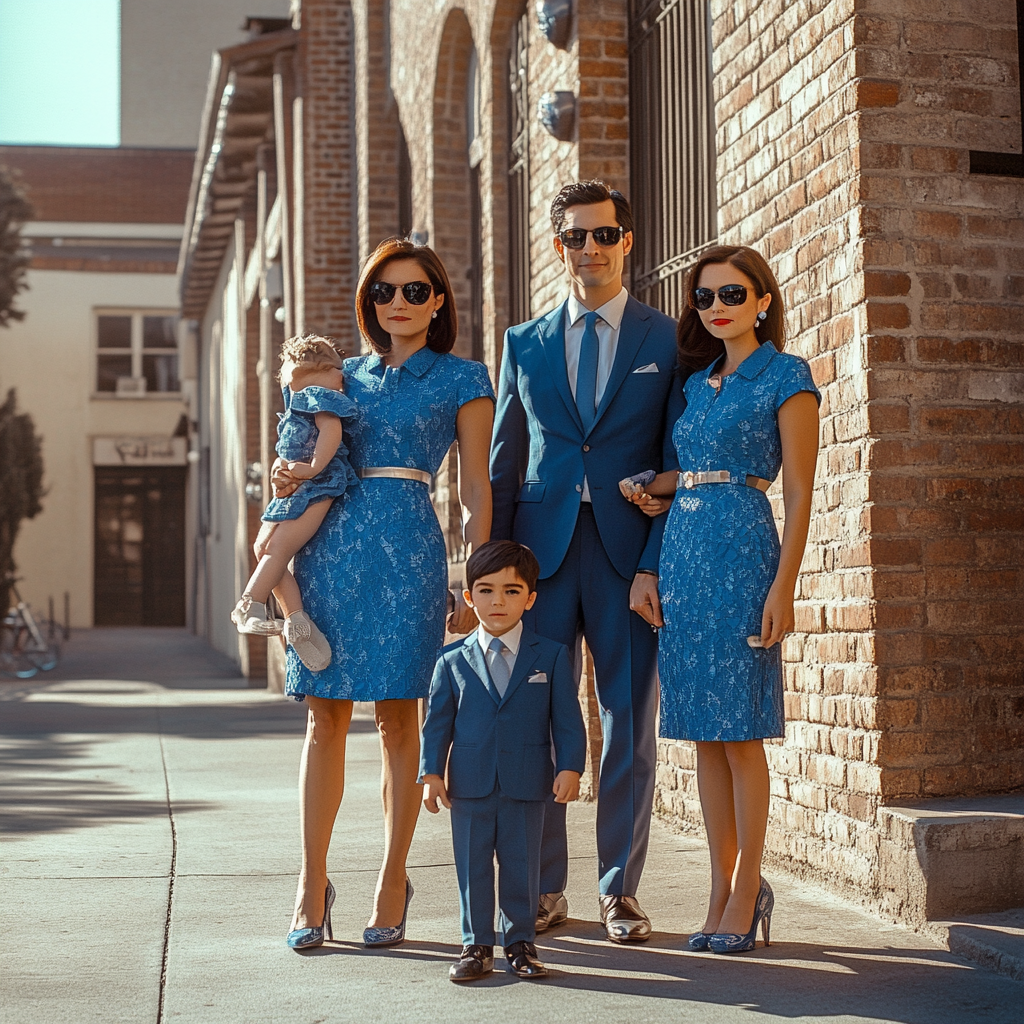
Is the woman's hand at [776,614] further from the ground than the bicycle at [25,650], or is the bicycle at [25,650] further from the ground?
the woman's hand at [776,614]

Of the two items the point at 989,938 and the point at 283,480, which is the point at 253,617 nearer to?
the point at 283,480

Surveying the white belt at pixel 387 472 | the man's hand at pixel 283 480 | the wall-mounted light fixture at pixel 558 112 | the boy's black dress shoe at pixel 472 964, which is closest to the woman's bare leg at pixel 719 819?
the boy's black dress shoe at pixel 472 964

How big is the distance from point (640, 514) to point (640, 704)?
564mm

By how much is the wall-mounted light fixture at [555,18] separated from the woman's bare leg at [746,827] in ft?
14.0

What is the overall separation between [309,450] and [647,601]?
1.04 metres

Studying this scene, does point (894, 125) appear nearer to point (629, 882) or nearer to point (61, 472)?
point (629, 882)

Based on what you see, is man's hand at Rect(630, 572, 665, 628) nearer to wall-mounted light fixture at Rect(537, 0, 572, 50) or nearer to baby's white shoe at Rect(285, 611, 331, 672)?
baby's white shoe at Rect(285, 611, 331, 672)

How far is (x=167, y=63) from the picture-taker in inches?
1638

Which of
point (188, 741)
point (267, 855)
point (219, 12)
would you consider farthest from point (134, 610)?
point (267, 855)

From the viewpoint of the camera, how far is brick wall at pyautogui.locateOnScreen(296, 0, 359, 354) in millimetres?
13719

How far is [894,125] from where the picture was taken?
15.0 ft

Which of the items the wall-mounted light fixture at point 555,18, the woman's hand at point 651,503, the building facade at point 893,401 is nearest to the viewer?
the woman's hand at point 651,503

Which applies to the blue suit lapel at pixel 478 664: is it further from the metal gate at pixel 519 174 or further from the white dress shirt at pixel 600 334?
the metal gate at pixel 519 174

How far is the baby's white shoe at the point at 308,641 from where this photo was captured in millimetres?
4141
